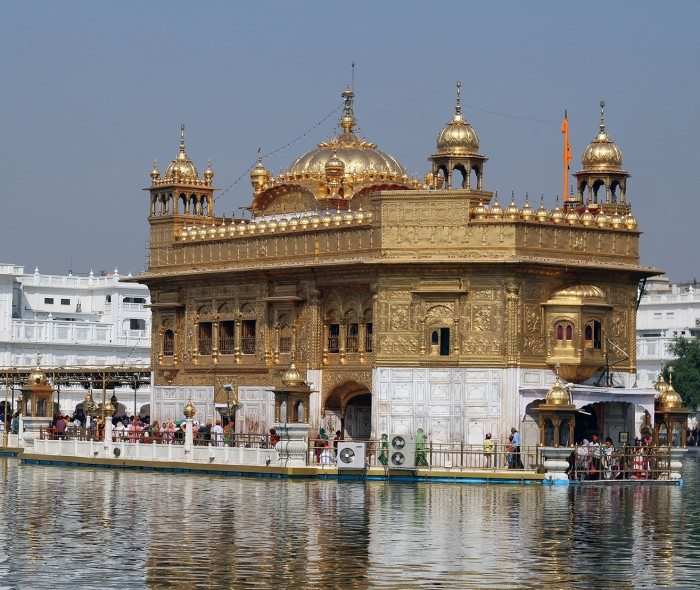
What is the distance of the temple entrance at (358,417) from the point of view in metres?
51.7

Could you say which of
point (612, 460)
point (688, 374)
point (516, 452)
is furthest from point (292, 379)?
point (688, 374)

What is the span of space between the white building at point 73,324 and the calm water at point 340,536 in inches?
1985

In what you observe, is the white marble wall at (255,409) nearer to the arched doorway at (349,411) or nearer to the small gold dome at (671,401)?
the arched doorway at (349,411)

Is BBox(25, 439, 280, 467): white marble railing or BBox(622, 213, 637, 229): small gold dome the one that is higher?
BBox(622, 213, 637, 229): small gold dome

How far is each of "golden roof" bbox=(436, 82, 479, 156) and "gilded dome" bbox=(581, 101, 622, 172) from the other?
16.6ft

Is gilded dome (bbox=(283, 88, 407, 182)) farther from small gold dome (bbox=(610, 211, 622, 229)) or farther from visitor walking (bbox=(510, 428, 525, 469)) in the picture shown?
visitor walking (bbox=(510, 428, 525, 469))

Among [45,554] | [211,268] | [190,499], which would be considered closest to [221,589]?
[45,554]

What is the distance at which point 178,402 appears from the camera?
5644 cm

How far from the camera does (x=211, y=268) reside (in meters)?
54.8

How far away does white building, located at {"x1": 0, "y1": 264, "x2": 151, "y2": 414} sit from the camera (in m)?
95.5

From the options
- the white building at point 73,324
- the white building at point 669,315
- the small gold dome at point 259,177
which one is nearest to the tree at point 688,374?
the white building at point 669,315

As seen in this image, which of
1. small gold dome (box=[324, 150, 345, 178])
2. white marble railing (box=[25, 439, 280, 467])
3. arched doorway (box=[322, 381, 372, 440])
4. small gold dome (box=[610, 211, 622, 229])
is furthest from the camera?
small gold dome (box=[324, 150, 345, 178])

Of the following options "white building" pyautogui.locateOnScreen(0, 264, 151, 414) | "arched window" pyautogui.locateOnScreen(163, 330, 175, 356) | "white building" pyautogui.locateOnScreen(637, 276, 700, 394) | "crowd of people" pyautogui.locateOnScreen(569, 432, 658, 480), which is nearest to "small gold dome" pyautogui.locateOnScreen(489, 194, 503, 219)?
"crowd of people" pyautogui.locateOnScreen(569, 432, 658, 480)

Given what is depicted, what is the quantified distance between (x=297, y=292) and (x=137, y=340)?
5319cm
